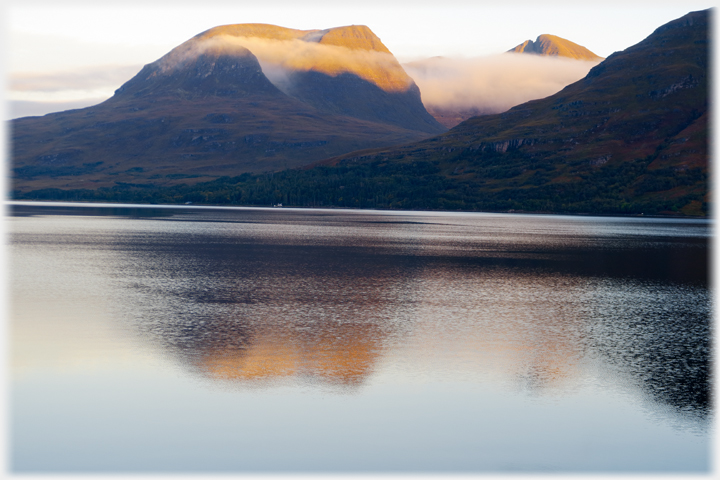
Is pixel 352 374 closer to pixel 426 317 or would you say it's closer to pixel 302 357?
pixel 302 357

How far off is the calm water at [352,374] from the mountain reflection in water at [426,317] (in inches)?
8.1

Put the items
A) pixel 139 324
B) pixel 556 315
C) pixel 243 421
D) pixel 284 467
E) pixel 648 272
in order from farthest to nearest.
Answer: pixel 648 272 → pixel 556 315 → pixel 139 324 → pixel 243 421 → pixel 284 467

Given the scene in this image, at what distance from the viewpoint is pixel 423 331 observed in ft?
140

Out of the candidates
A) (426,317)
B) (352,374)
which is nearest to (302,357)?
(352,374)

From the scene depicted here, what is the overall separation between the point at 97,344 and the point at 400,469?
72.2 feet

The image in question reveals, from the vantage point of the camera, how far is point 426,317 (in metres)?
47.6

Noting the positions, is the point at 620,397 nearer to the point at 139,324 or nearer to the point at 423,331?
the point at 423,331

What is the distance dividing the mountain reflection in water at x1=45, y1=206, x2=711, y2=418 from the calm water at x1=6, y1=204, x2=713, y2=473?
8.1 inches

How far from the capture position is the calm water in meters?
23.6

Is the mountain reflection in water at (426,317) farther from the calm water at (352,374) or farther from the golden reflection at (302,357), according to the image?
the calm water at (352,374)

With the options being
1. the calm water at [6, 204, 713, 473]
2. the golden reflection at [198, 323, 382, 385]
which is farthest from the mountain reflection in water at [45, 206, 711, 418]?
the calm water at [6, 204, 713, 473]

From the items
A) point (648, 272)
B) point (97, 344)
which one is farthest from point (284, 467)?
point (648, 272)

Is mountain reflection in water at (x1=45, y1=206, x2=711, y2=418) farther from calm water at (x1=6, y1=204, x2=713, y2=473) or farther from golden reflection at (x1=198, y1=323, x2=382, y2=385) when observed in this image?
calm water at (x1=6, y1=204, x2=713, y2=473)

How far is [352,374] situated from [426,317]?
16401mm
